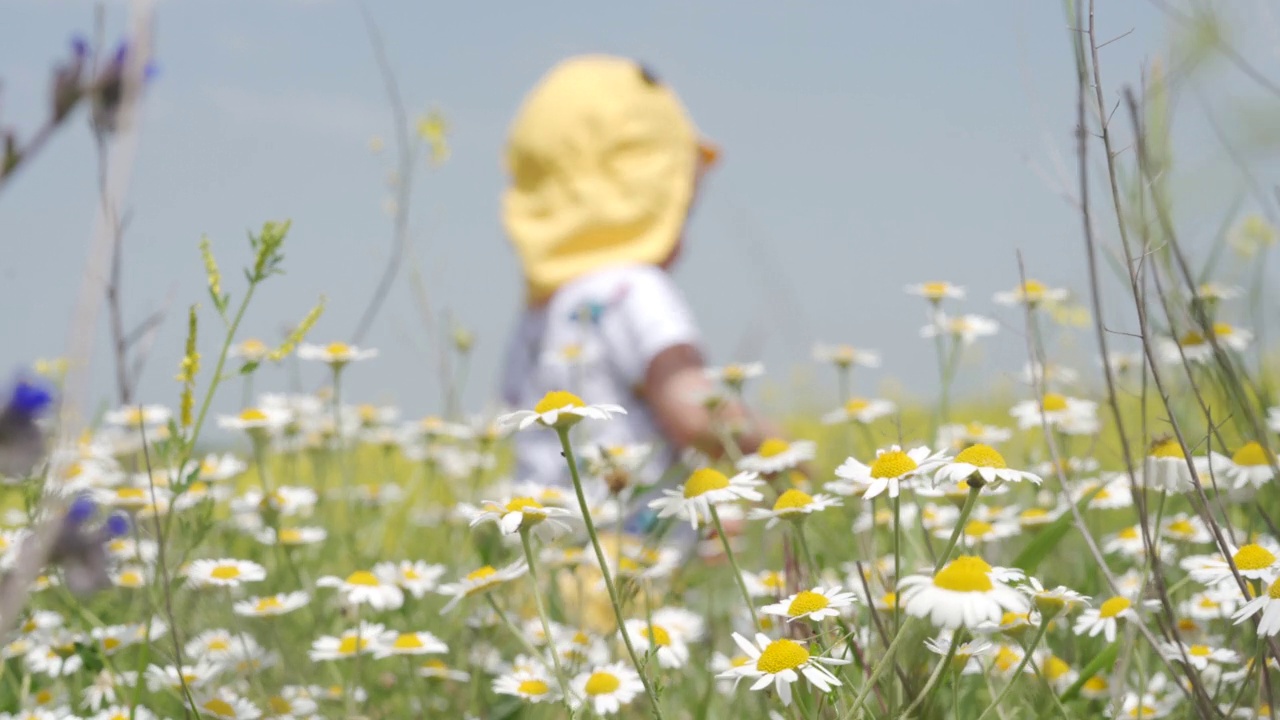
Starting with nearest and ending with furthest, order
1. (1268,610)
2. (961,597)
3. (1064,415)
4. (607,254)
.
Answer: (961,597) → (1268,610) → (1064,415) → (607,254)

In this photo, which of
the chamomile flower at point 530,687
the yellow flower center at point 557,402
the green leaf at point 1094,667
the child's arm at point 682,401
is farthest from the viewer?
the child's arm at point 682,401

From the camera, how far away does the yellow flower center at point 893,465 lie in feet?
3.22

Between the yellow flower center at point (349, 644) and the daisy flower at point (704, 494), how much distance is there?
48cm

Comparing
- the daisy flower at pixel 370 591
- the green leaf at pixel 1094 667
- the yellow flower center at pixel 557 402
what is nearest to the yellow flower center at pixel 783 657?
the yellow flower center at pixel 557 402

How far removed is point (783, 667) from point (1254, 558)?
0.46 m

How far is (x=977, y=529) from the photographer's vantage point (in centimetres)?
145

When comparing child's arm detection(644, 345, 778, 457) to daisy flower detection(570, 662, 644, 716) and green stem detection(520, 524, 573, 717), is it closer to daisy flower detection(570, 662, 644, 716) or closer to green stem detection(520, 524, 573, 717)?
daisy flower detection(570, 662, 644, 716)

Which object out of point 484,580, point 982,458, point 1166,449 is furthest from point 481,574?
point 1166,449

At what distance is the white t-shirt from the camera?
8.89ft

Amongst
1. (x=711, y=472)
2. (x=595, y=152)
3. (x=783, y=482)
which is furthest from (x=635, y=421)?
(x=711, y=472)

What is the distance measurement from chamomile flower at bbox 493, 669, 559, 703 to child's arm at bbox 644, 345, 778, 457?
1345mm

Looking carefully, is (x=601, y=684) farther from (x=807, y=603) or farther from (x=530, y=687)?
(x=807, y=603)

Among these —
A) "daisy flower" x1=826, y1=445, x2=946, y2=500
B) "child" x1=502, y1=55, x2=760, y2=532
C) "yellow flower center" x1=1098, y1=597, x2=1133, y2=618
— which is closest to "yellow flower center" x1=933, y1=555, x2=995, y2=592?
"daisy flower" x1=826, y1=445, x2=946, y2=500

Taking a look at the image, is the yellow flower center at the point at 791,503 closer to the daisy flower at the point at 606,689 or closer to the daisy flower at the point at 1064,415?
the daisy flower at the point at 606,689
